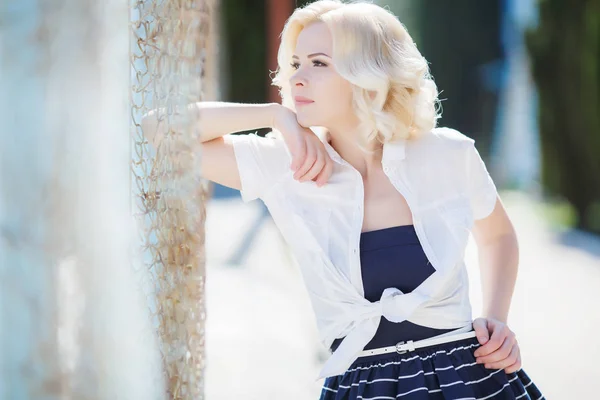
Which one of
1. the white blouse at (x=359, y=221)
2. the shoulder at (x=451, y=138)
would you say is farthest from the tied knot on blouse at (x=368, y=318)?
the shoulder at (x=451, y=138)

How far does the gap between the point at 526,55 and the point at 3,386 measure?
6.77 metres

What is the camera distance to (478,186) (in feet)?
6.28

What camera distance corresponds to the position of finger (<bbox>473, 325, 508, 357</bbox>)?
5.79ft

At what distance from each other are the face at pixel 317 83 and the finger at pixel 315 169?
3.9 inches

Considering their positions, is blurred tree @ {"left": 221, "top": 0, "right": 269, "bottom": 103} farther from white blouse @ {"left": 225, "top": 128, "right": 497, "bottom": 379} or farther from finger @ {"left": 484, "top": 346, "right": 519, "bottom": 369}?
finger @ {"left": 484, "top": 346, "right": 519, "bottom": 369}

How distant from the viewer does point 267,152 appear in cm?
187

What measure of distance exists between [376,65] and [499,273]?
593 millimetres

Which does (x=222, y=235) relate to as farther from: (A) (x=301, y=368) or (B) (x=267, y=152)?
(B) (x=267, y=152)

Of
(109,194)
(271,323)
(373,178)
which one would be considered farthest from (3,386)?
(271,323)

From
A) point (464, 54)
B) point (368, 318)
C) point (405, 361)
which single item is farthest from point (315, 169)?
point (464, 54)

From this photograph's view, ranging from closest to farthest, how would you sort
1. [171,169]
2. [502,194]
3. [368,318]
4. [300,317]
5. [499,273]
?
[171,169] → [368,318] → [499,273] → [300,317] → [502,194]

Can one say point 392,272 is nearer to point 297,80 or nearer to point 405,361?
point 405,361

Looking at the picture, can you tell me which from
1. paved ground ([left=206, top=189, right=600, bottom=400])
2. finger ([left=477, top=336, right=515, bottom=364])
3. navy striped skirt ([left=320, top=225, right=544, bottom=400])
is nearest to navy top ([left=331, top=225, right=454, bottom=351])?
navy striped skirt ([left=320, top=225, right=544, bottom=400])

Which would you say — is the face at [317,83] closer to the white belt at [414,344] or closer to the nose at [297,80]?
the nose at [297,80]
